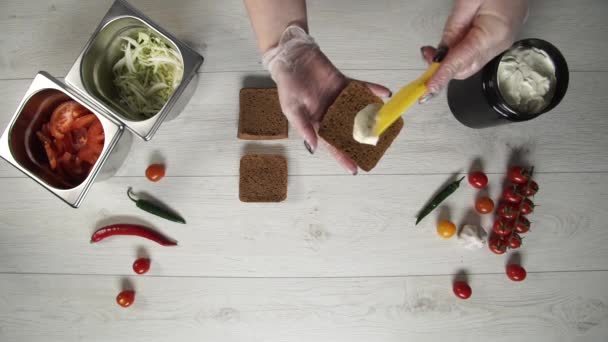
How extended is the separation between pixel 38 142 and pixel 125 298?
2.02 ft

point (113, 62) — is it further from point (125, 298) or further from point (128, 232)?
point (125, 298)

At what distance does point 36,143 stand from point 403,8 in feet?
4.57

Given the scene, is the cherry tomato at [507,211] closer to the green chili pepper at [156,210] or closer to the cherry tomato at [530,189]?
the cherry tomato at [530,189]

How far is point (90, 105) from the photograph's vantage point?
3.77 ft

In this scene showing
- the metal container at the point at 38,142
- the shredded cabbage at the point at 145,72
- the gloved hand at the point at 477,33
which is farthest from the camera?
the shredded cabbage at the point at 145,72

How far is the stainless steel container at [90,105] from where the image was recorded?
3.76ft

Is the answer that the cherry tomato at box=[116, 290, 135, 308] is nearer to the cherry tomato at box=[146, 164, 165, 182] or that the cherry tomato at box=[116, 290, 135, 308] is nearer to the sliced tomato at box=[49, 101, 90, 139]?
the cherry tomato at box=[146, 164, 165, 182]

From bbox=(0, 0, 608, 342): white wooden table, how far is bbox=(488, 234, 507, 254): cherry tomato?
0.05 metres

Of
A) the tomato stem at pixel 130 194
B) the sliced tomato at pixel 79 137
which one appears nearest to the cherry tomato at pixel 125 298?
the tomato stem at pixel 130 194

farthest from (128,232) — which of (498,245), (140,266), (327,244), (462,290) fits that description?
(498,245)

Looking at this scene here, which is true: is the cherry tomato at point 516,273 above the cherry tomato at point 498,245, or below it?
below

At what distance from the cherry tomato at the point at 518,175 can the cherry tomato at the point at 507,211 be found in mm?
91

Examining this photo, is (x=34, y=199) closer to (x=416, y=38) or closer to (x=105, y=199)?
(x=105, y=199)

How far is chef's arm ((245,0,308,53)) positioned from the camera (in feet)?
3.76
